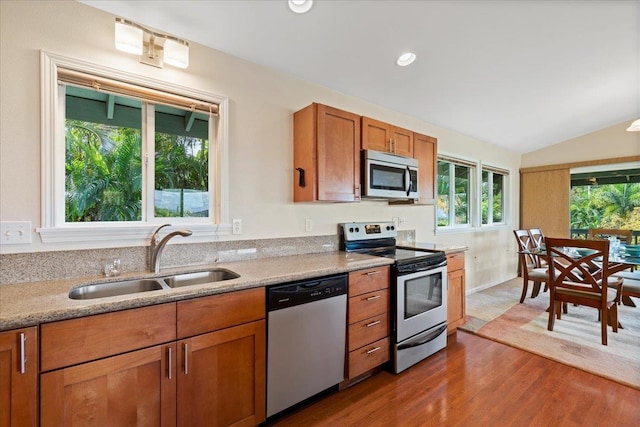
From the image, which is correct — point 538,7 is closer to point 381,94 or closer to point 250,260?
point 381,94

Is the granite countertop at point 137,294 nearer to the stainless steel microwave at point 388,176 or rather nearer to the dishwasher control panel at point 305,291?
the dishwasher control panel at point 305,291

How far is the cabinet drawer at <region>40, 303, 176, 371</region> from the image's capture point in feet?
3.69

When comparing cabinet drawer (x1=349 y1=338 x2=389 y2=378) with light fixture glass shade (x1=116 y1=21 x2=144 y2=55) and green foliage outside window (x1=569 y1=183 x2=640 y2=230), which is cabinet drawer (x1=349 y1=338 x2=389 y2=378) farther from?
green foliage outside window (x1=569 y1=183 x2=640 y2=230)

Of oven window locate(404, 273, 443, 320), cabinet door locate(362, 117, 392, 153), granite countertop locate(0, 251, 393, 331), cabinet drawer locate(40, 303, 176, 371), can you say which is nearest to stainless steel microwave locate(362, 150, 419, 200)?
cabinet door locate(362, 117, 392, 153)

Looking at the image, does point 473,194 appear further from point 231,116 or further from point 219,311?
point 219,311

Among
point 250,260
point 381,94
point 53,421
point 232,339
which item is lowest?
point 53,421

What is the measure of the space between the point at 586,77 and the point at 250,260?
13.2 feet

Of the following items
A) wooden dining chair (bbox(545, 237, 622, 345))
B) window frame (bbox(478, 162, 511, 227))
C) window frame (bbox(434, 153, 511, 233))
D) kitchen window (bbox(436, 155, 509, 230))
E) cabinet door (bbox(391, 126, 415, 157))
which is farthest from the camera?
window frame (bbox(478, 162, 511, 227))

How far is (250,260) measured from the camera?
2.21m

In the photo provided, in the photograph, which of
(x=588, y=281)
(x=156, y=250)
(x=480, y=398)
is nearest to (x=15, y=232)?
(x=156, y=250)

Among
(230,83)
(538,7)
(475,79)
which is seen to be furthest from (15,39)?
(475,79)

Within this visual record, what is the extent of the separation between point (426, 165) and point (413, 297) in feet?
4.88

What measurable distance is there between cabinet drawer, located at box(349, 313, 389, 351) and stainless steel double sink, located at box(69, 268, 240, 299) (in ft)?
3.09

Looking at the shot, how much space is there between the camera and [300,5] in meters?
1.83
